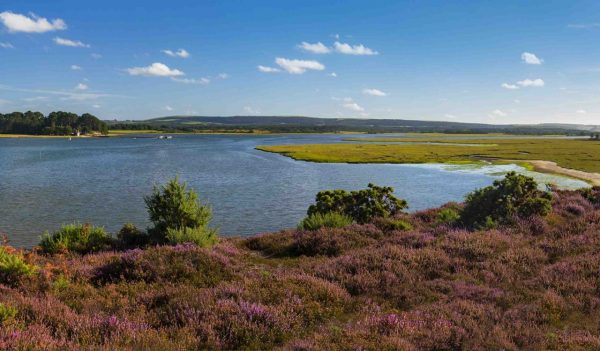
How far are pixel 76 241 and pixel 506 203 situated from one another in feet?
59.0

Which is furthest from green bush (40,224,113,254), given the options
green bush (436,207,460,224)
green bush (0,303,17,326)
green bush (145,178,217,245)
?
green bush (436,207,460,224)

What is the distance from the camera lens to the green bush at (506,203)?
19828 mm

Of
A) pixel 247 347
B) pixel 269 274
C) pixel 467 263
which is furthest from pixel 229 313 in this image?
pixel 467 263

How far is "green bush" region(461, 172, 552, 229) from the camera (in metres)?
19.8

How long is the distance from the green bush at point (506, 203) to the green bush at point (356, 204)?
13.6 ft

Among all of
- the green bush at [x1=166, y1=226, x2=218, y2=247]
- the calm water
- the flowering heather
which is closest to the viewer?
the flowering heather

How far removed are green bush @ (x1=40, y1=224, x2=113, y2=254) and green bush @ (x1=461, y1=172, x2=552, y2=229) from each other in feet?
50.2

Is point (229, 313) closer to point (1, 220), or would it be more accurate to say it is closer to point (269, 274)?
point (269, 274)

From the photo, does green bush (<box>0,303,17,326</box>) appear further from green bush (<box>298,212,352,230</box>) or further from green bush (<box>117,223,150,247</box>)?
green bush (<box>298,212,352,230</box>)

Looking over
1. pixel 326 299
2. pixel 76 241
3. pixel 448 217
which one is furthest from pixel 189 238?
pixel 448 217

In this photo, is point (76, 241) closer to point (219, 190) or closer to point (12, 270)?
point (12, 270)

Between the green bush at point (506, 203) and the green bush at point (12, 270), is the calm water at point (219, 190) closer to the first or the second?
the green bush at point (506, 203)

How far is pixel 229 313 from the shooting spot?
8.58 metres

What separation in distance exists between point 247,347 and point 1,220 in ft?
109
